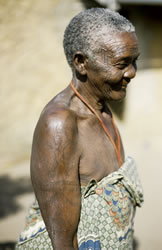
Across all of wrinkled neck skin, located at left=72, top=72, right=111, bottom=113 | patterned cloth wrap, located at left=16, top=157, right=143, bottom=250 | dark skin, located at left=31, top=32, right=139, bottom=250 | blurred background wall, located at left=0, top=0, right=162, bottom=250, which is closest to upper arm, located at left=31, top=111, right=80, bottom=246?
dark skin, located at left=31, top=32, right=139, bottom=250

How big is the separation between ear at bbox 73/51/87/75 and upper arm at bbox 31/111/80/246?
26 cm

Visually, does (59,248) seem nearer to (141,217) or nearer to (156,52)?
(141,217)

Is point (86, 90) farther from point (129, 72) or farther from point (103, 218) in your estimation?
point (103, 218)

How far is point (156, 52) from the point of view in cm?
722

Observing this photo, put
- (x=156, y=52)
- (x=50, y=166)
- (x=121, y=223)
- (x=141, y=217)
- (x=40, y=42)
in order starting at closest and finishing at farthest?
1. (x=50, y=166)
2. (x=121, y=223)
3. (x=141, y=217)
4. (x=40, y=42)
5. (x=156, y=52)

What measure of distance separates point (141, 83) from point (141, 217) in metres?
3.47

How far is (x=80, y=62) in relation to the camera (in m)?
1.72

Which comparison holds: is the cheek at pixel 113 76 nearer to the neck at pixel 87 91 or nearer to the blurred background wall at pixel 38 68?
the neck at pixel 87 91

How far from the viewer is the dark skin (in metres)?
1.57

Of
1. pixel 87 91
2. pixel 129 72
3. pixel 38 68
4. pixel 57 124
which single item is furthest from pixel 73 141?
pixel 38 68

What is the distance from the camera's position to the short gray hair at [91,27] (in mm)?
1614

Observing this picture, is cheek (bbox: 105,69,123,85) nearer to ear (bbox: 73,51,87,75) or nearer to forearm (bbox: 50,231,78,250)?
ear (bbox: 73,51,87,75)

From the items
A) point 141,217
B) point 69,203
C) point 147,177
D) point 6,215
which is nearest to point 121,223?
point 69,203

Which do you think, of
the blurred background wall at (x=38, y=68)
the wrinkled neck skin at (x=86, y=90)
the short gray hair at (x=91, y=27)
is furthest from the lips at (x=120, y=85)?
the blurred background wall at (x=38, y=68)
